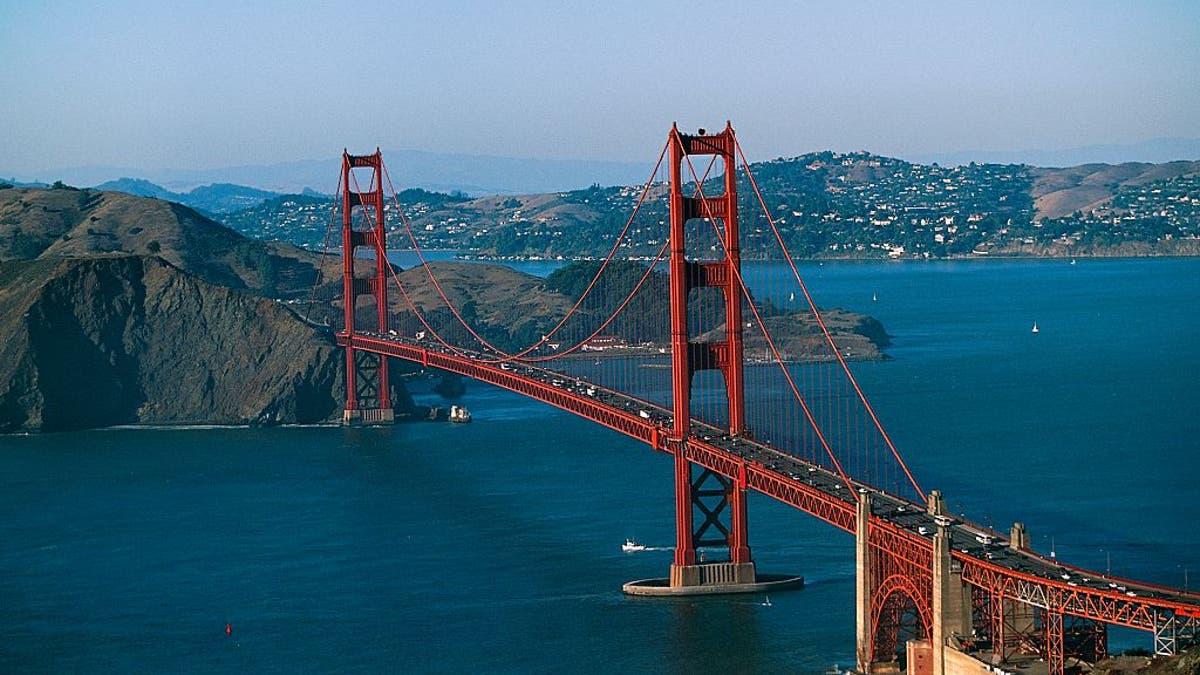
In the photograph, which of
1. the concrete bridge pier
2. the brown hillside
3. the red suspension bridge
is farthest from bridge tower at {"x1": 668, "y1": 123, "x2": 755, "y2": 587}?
the brown hillside

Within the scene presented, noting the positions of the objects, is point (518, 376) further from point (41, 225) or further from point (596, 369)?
point (41, 225)

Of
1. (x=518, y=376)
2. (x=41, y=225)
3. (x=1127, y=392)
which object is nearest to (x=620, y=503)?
(x=518, y=376)

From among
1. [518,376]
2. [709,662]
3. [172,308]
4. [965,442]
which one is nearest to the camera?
[709,662]

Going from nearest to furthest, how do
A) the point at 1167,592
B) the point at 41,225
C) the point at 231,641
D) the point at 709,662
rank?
the point at 1167,592, the point at 709,662, the point at 231,641, the point at 41,225

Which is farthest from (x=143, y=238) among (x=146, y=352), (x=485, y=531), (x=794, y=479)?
(x=794, y=479)

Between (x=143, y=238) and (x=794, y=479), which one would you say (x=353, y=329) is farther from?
(x=794, y=479)

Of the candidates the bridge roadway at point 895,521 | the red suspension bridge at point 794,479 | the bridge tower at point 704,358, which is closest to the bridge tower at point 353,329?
the red suspension bridge at point 794,479

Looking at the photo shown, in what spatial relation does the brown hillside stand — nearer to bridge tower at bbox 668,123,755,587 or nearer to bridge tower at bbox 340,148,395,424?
bridge tower at bbox 340,148,395,424
